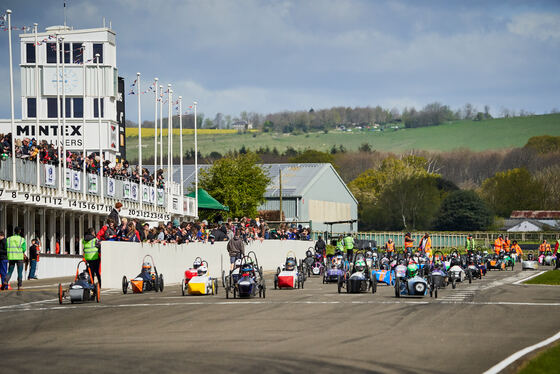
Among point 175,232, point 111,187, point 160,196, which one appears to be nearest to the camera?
point 175,232

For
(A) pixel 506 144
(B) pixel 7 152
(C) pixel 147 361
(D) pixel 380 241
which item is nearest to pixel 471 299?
(C) pixel 147 361

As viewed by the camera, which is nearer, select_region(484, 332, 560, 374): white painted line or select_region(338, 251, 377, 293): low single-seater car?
select_region(484, 332, 560, 374): white painted line

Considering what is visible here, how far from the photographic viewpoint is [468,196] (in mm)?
113875

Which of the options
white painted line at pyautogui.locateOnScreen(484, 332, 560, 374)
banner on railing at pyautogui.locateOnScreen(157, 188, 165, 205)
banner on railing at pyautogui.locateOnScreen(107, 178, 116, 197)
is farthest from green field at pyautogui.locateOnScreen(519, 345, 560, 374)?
banner on railing at pyautogui.locateOnScreen(157, 188, 165, 205)

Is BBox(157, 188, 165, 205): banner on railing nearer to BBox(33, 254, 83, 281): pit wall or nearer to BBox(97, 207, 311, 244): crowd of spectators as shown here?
BBox(97, 207, 311, 244): crowd of spectators

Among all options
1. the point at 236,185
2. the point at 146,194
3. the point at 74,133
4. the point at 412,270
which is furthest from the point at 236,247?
the point at 236,185

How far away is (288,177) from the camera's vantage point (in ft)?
349

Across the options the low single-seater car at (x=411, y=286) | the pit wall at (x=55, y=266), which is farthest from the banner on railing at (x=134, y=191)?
the low single-seater car at (x=411, y=286)

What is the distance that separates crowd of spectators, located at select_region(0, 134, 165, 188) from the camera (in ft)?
123

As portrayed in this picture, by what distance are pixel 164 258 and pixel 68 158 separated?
40.7 feet

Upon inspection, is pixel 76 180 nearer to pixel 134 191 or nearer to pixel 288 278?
pixel 134 191

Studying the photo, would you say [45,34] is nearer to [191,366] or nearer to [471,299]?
[471,299]

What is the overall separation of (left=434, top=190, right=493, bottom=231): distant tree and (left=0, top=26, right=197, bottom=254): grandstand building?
56.7 m

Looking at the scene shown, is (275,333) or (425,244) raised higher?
(425,244)
